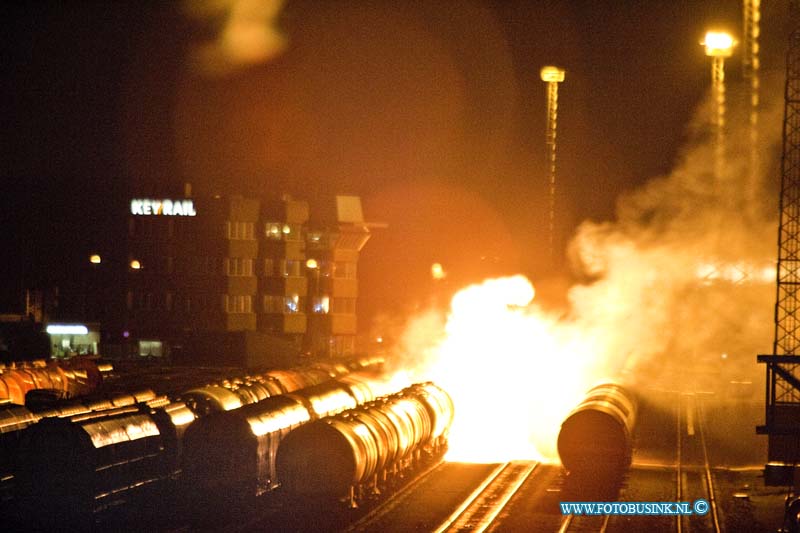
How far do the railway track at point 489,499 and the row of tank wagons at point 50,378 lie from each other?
70.7ft

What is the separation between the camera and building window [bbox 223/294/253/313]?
3617 inches

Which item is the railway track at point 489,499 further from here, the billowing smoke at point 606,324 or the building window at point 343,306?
the building window at point 343,306

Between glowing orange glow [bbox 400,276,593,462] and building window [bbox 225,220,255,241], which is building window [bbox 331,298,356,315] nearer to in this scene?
building window [bbox 225,220,255,241]

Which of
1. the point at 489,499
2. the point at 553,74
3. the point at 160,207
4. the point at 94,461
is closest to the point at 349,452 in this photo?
the point at 489,499

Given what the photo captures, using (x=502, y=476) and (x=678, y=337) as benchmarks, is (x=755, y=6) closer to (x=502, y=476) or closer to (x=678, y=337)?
(x=678, y=337)

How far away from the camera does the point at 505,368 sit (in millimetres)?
51906

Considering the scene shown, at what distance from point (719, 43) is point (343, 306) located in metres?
50.6

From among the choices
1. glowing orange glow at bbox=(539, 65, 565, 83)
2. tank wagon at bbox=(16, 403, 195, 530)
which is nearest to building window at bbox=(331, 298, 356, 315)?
glowing orange glow at bbox=(539, 65, 565, 83)

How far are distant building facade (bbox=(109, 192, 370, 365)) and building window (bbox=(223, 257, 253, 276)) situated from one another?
0.09 meters

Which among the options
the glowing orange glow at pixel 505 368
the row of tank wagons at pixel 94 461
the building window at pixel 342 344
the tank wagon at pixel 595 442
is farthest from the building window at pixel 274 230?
the tank wagon at pixel 595 442

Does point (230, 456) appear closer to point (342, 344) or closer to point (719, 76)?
point (719, 76)

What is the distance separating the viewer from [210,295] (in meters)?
91.8

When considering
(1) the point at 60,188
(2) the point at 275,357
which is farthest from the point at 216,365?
(1) the point at 60,188

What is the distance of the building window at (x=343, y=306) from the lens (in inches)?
3895
